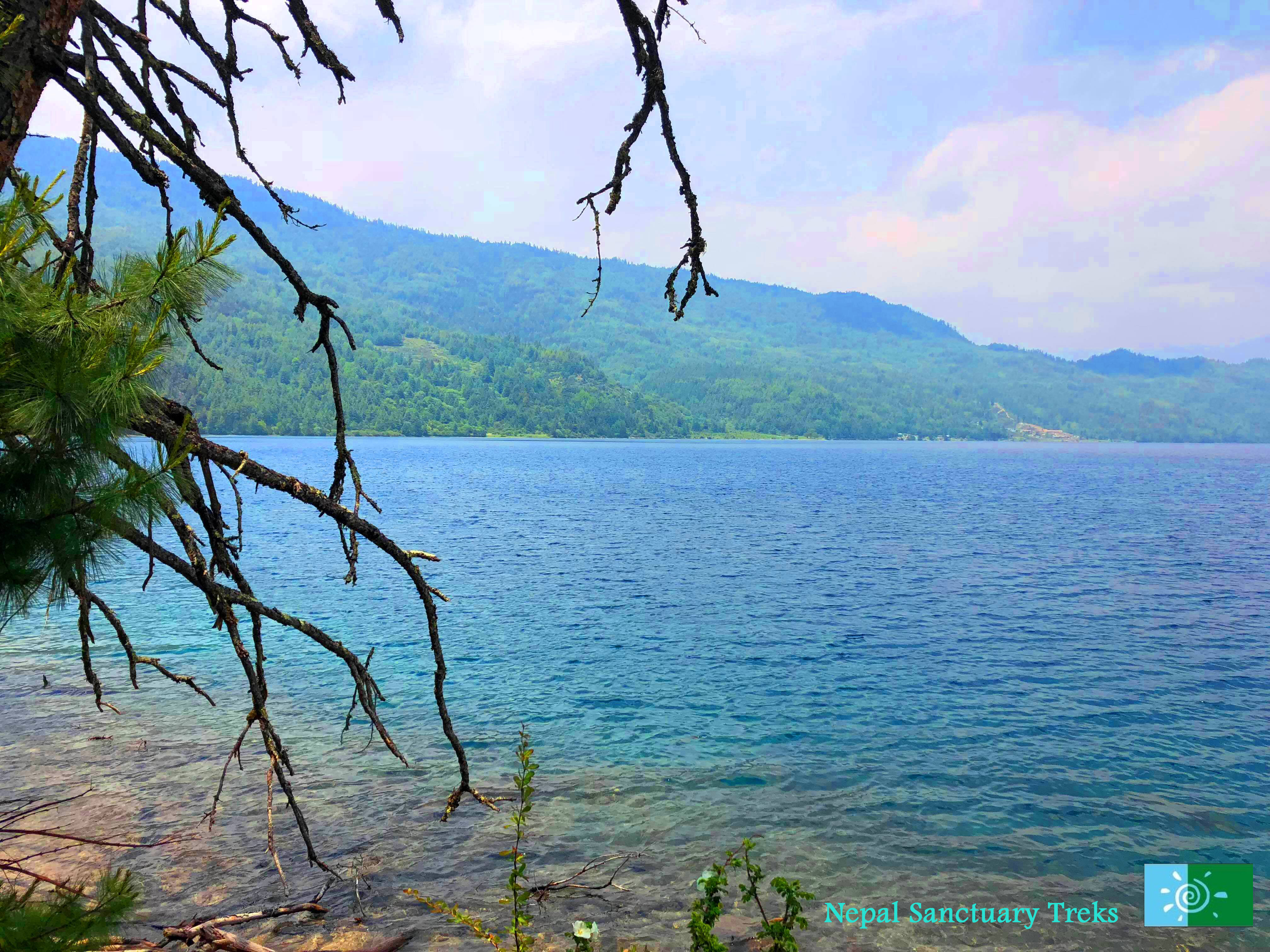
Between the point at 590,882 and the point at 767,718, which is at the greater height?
the point at 590,882

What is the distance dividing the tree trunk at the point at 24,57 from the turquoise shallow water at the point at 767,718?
883 centimetres

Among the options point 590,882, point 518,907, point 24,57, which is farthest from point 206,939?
point 24,57

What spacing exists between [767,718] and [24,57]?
1677cm

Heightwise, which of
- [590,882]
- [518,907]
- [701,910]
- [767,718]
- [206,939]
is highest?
[518,907]

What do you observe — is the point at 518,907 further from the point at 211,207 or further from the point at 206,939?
the point at 211,207

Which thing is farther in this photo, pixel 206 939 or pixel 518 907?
pixel 206 939

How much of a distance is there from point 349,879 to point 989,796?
10131mm

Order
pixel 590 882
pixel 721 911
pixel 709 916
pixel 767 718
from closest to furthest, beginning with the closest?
pixel 709 916 < pixel 721 911 < pixel 590 882 < pixel 767 718

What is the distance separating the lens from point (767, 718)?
57.3 ft

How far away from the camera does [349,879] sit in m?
9.78

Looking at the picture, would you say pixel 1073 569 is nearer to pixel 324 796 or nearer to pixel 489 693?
pixel 489 693

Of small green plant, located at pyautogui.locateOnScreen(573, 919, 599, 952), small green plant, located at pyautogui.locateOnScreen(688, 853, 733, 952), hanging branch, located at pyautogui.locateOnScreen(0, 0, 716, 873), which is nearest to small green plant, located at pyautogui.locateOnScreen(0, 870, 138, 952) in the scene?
hanging branch, located at pyautogui.locateOnScreen(0, 0, 716, 873)

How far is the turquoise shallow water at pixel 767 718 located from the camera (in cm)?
1102

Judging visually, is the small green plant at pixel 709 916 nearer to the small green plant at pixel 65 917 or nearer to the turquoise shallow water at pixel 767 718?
the small green plant at pixel 65 917
